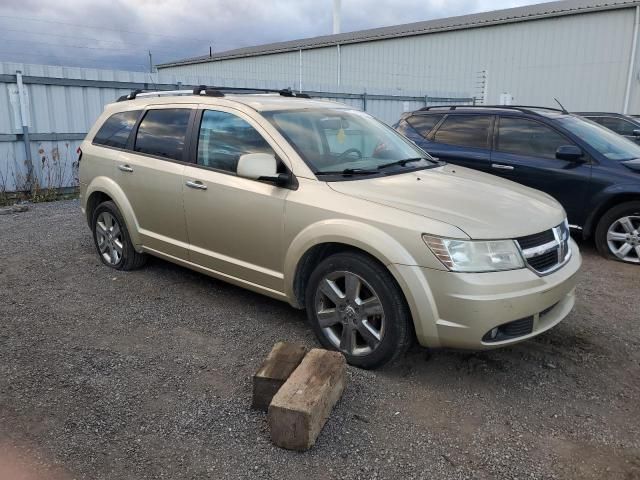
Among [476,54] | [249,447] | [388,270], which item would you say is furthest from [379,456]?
[476,54]

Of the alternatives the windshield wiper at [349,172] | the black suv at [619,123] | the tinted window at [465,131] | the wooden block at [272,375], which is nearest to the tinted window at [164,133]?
the windshield wiper at [349,172]

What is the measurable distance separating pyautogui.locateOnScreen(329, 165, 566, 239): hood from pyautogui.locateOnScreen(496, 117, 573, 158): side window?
9.34 feet

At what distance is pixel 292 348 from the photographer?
3.26 m

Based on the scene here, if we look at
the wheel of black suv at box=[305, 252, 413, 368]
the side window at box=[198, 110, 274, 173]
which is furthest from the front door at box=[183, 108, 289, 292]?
the wheel of black suv at box=[305, 252, 413, 368]

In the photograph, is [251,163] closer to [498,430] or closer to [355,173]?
[355,173]

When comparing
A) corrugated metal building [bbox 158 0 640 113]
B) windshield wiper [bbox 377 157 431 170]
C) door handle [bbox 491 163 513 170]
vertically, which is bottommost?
door handle [bbox 491 163 513 170]

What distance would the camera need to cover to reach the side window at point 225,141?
4.07 m

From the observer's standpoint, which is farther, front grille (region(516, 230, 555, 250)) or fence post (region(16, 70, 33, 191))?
fence post (region(16, 70, 33, 191))

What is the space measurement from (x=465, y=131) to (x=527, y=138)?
2.71ft

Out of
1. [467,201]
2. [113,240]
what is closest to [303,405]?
[467,201]

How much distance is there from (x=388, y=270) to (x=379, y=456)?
1.05m

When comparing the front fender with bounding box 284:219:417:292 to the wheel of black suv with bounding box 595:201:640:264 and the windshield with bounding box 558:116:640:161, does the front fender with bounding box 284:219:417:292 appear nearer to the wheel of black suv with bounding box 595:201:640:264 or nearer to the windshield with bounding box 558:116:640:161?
the wheel of black suv with bounding box 595:201:640:264

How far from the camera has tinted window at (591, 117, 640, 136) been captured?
10945mm

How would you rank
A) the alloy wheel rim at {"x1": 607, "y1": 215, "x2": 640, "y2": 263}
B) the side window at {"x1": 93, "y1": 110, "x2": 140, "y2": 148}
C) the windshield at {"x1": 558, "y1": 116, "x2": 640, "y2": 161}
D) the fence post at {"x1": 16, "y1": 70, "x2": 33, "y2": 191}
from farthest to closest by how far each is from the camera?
the fence post at {"x1": 16, "y1": 70, "x2": 33, "y2": 191}
the windshield at {"x1": 558, "y1": 116, "x2": 640, "y2": 161}
the alloy wheel rim at {"x1": 607, "y1": 215, "x2": 640, "y2": 263}
the side window at {"x1": 93, "y1": 110, "x2": 140, "y2": 148}
